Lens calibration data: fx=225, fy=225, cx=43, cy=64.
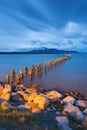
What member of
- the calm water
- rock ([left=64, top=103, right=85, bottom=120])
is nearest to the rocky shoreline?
rock ([left=64, top=103, right=85, bottom=120])

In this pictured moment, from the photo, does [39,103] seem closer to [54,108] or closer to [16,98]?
[54,108]

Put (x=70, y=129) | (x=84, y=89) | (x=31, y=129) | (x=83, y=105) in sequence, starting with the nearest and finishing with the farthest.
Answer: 1. (x=31, y=129)
2. (x=70, y=129)
3. (x=83, y=105)
4. (x=84, y=89)

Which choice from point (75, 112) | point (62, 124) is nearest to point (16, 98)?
point (75, 112)

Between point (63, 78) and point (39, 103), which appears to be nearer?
point (39, 103)

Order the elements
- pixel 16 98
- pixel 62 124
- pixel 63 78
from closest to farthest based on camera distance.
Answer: pixel 62 124, pixel 16 98, pixel 63 78

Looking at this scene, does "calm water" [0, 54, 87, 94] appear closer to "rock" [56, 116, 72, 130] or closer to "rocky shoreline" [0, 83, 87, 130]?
"rocky shoreline" [0, 83, 87, 130]

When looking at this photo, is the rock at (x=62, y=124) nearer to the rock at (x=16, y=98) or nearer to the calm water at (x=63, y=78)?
the rock at (x=16, y=98)

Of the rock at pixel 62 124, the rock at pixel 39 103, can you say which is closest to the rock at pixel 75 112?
the rock at pixel 39 103

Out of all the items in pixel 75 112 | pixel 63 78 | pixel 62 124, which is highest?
pixel 62 124

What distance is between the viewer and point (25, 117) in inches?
338

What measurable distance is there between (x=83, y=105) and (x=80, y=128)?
209 inches

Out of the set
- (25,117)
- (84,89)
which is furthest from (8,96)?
(84,89)

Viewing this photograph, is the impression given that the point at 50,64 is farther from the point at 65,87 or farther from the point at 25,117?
the point at 25,117

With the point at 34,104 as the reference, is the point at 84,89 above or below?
below
